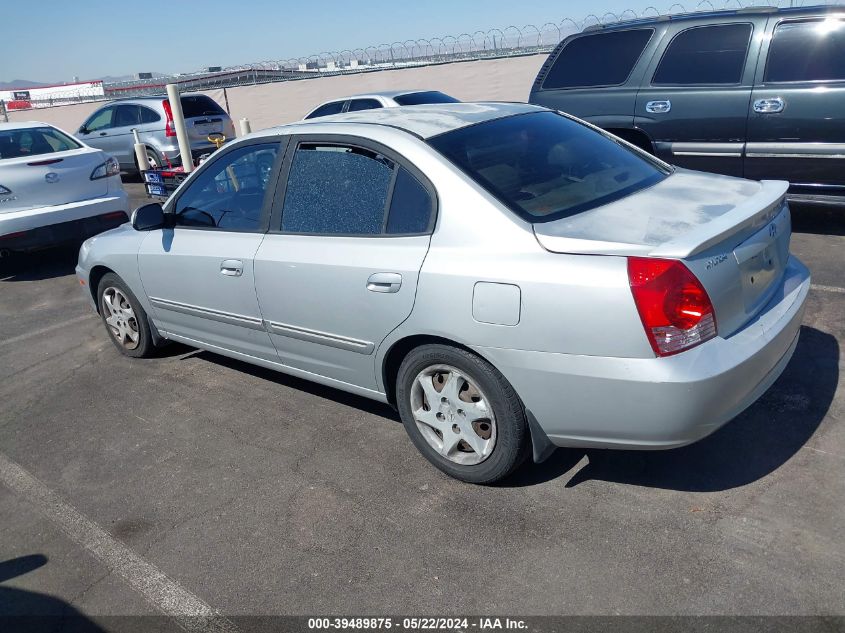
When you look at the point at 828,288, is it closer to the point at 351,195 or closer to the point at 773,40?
the point at 773,40

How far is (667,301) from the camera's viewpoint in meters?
2.72

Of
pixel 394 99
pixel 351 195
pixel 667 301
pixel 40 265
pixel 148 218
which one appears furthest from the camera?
pixel 394 99

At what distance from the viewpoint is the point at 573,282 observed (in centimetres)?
282

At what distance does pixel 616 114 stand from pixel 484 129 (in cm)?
390

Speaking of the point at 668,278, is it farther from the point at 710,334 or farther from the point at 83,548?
the point at 83,548

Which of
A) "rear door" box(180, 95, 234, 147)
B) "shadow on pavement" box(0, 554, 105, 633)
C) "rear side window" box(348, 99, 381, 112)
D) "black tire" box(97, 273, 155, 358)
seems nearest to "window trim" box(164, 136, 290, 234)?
"black tire" box(97, 273, 155, 358)

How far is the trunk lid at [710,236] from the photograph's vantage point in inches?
111

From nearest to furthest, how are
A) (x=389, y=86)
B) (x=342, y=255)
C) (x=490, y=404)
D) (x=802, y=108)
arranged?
(x=490, y=404)
(x=342, y=255)
(x=802, y=108)
(x=389, y=86)

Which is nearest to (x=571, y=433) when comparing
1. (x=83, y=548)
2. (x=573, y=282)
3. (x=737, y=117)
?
(x=573, y=282)

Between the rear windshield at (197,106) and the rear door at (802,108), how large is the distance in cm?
1082

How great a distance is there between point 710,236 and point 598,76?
5014 mm

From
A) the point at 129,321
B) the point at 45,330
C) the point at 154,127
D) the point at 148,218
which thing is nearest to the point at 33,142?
the point at 45,330

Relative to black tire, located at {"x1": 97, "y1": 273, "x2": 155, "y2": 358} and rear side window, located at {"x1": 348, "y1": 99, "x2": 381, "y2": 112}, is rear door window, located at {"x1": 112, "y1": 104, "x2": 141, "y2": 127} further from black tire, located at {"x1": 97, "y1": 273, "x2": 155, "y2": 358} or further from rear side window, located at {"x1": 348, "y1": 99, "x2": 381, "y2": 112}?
black tire, located at {"x1": 97, "y1": 273, "x2": 155, "y2": 358}

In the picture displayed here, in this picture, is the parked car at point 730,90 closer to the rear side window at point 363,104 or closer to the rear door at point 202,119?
the rear side window at point 363,104
